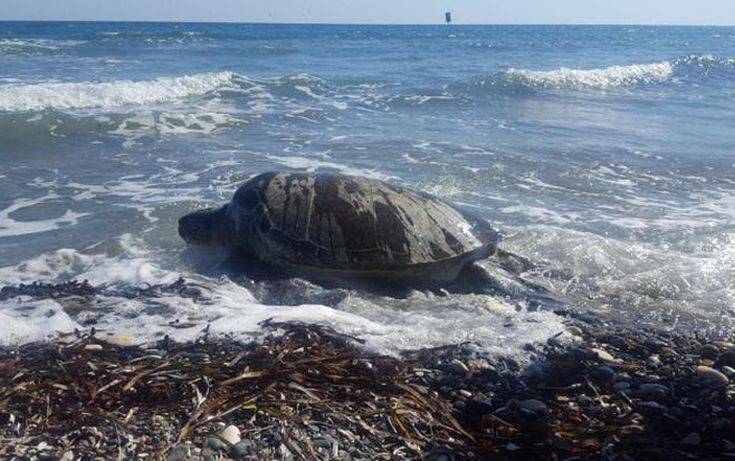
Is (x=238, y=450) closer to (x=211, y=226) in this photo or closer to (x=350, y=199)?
(x=350, y=199)

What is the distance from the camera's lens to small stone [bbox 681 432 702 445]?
2.75 meters

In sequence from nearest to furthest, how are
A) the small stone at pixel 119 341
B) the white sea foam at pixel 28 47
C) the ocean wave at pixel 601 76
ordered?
the small stone at pixel 119 341, the ocean wave at pixel 601 76, the white sea foam at pixel 28 47

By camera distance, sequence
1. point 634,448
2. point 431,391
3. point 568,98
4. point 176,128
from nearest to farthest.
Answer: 1. point 634,448
2. point 431,391
3. point 176,128
4. point 568,98

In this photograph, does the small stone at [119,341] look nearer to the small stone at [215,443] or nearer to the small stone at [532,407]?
the small stone at [215,443]

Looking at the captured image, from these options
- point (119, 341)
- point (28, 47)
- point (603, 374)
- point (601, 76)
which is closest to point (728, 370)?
point (603, 374)

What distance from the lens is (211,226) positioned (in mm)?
5680

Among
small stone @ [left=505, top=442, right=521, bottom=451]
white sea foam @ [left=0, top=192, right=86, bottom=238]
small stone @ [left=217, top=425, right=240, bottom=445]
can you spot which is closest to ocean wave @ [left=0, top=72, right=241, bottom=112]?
white sea foam @ [left=0, top=192, right=86, bottom=238]

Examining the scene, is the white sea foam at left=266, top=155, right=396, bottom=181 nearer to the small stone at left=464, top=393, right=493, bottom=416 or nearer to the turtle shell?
the turtle shell

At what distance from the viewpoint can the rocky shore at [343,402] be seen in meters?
2.55

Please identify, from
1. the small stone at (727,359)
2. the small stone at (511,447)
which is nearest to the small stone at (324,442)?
the small stone at (511,447)

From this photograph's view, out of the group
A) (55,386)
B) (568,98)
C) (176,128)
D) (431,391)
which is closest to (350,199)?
(431,391)

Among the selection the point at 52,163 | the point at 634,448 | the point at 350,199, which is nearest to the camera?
the point at 634,448

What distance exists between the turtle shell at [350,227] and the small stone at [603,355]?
58.4 inches

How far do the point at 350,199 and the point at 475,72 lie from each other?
20.2m
